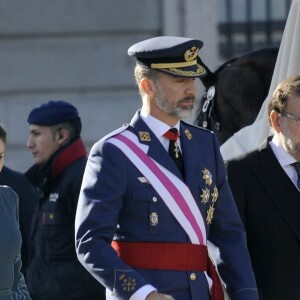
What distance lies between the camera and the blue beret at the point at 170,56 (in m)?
4.94

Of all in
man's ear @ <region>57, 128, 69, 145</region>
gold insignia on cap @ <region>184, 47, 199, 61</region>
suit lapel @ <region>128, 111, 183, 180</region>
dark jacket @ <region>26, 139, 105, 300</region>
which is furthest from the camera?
man's ear @ <region>57, 128, 69, 145</region>

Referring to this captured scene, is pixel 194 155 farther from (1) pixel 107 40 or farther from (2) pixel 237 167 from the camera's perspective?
(1) pixel 107 40

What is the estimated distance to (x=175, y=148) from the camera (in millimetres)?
4961

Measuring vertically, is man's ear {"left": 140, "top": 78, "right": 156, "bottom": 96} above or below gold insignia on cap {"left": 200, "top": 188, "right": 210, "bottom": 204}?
above

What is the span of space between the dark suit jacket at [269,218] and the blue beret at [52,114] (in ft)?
7.42

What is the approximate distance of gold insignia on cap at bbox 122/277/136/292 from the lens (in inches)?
180

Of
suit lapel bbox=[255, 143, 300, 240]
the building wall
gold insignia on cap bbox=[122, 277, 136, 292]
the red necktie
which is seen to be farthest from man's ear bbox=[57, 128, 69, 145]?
the building wall

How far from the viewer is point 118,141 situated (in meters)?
4.86

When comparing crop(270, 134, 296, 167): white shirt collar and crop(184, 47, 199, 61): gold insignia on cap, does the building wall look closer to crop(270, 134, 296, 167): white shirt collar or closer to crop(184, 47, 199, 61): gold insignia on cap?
crop(270, 134, 296, 167): white shirt collar

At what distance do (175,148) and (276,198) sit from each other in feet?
1.86

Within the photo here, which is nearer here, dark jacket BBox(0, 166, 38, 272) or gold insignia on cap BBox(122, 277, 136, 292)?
gold insignia on cap BBox(122, 277, 136, 292)

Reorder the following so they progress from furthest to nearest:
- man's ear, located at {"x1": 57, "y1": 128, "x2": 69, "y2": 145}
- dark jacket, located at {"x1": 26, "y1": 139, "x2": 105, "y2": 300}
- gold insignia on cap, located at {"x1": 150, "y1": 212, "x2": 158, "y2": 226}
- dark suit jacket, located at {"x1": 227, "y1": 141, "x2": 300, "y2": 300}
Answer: man's ear, located at {"x1": 57, "y1": 128, "x2": 69, "y2": 145}, dark jacket, located at {"x1": 26, "y1": 139, "x2": 105, "y2": 300}, dark suit jacket, located at {"x1": 227, "y1": 141, "x2": 300, "y2": 300}, gold insignia on cap, located at {"x1": 150, "y1": 212, "x2": 158, "y2": 226}

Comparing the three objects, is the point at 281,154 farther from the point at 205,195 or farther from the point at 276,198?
the point at 205,195

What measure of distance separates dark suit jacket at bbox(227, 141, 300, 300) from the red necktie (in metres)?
0.46
